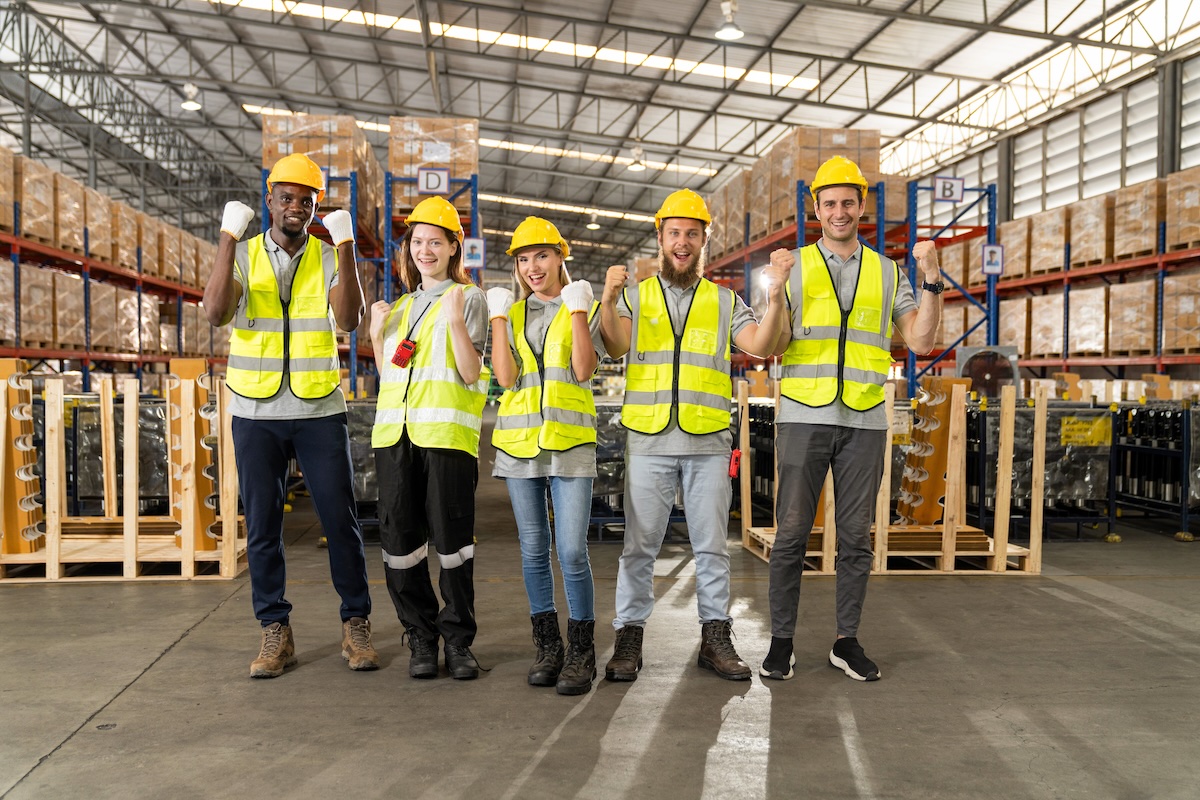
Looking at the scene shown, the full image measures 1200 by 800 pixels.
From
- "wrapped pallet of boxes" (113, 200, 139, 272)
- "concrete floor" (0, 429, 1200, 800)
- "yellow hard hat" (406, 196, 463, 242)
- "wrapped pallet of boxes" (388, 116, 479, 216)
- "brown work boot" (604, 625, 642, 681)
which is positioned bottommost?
"concrete floor" (0, 429, 1200, 800)

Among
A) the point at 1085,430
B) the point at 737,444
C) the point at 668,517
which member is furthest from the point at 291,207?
the point at 1085,430

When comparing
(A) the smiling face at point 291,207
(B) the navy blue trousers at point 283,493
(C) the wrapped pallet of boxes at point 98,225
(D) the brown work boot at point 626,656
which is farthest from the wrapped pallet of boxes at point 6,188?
(D) the brown work boot at point 626,656

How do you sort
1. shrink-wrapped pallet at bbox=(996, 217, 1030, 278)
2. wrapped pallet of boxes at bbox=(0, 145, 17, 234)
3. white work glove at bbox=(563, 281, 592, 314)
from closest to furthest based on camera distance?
white work glove at bbox=(563, 281, 592, 314) < wrapped pallet of boxes at bbox=(0, 145, 17, 234) < shrink-wrapped pallet at bbox=(996, 217, 1030, 278)

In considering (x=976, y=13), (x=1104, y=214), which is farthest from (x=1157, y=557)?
(x=976, y=13)

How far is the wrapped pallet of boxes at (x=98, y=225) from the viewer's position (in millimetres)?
11516

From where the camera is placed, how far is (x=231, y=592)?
5.24 metres

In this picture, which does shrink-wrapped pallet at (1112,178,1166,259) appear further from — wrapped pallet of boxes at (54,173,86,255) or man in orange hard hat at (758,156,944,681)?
wrapped pallet of boxes at (54,173,86,255)

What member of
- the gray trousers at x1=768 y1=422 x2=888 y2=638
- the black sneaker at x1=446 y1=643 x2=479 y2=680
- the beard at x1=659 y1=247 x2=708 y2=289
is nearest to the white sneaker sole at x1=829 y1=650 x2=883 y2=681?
the gray trousers at x1=768 y1=422 x2=888 y2=638

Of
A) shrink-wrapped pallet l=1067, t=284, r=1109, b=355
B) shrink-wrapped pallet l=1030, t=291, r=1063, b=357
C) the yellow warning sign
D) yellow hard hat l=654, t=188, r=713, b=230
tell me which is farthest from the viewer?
shrink-wrapped pallet l=1030, t=291, r=1063, b=357

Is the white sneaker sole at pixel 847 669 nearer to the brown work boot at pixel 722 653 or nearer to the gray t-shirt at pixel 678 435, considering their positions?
the brown work boot at pixel 722 653

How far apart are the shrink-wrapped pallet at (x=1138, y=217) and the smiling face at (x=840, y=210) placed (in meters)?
10.5

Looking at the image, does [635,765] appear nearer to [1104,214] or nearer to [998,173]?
[1104,214]

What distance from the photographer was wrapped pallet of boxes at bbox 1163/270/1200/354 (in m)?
11.2

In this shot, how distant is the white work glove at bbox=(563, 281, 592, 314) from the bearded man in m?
0.26
